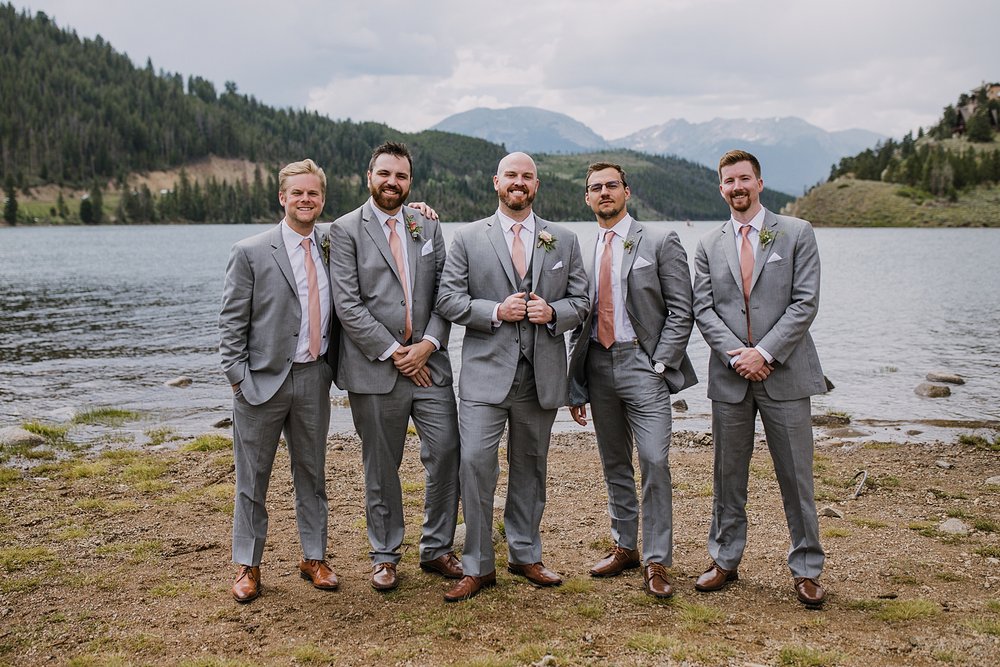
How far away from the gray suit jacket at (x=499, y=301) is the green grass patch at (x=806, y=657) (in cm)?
270

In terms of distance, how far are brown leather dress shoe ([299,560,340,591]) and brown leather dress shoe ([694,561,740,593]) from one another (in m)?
3.36

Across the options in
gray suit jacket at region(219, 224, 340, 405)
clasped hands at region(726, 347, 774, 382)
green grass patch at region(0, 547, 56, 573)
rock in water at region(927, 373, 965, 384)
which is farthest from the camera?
rock in water at region(927, 373, 965, 384)

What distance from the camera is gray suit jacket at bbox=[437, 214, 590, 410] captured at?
667 cm

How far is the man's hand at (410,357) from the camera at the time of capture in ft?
22.1

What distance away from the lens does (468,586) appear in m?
6.64

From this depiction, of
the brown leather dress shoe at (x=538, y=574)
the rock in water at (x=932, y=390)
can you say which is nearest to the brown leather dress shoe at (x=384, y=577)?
the brown leather dress shoe at (x=538, y=574)

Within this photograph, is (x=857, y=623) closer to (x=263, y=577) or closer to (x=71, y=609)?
(x=263, y=577)

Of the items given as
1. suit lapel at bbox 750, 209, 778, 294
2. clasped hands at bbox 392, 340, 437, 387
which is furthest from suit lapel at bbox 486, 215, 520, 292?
suit lapel at bbox 750, 209, 778, 294

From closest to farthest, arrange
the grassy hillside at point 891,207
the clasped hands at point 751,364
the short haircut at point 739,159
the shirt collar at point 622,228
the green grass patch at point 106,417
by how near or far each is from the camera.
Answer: the clasped hands at point 751,364, the short haircut at point 739,159, the shirt collar at point 622,228, the green grass patch at point 106,417, the grassy hillside at point 891,207

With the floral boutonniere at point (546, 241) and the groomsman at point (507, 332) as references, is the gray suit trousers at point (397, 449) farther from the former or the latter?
the floral boutonniere at point (546, 241)

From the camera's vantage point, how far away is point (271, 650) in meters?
5.75

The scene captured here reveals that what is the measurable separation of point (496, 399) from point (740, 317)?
2316 millimetres

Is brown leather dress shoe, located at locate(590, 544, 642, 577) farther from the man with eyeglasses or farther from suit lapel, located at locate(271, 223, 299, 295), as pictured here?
suit lapel, located at locate(271, 223, 299, 295)

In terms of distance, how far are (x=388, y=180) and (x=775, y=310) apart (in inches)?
144
